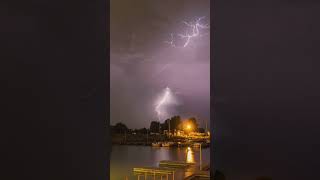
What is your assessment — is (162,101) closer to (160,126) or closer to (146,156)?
(160,126)

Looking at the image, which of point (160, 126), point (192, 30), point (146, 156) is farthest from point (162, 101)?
point (192, 30)

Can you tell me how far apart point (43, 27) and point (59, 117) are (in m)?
0.35

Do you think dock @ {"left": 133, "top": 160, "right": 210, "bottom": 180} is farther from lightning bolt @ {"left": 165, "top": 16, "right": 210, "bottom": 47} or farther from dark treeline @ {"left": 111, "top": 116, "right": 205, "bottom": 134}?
lightning bolt @ {"left": 165, "top": 16, "right": 210, "bottom": 47}

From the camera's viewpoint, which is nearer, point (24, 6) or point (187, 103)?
point (24, 6)

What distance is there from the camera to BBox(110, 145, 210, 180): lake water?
11.2 feet

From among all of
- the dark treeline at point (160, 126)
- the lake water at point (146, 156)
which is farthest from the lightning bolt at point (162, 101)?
the lake water at point (146, 156)

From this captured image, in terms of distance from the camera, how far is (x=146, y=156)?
12.1 ft

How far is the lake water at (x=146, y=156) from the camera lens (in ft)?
11.2

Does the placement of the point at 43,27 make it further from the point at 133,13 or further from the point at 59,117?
the point at 133,13

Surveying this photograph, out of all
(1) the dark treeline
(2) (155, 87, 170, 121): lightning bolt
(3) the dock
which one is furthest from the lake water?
(2) (155, 87, 170, 121): lightning bolt

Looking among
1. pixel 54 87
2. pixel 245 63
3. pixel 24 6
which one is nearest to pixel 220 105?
pixel 245 63

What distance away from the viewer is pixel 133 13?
3367 mm

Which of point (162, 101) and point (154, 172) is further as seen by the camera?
point (162, 101)

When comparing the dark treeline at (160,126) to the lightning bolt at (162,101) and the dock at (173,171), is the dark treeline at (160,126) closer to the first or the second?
the lightning bolt at (162,101)
